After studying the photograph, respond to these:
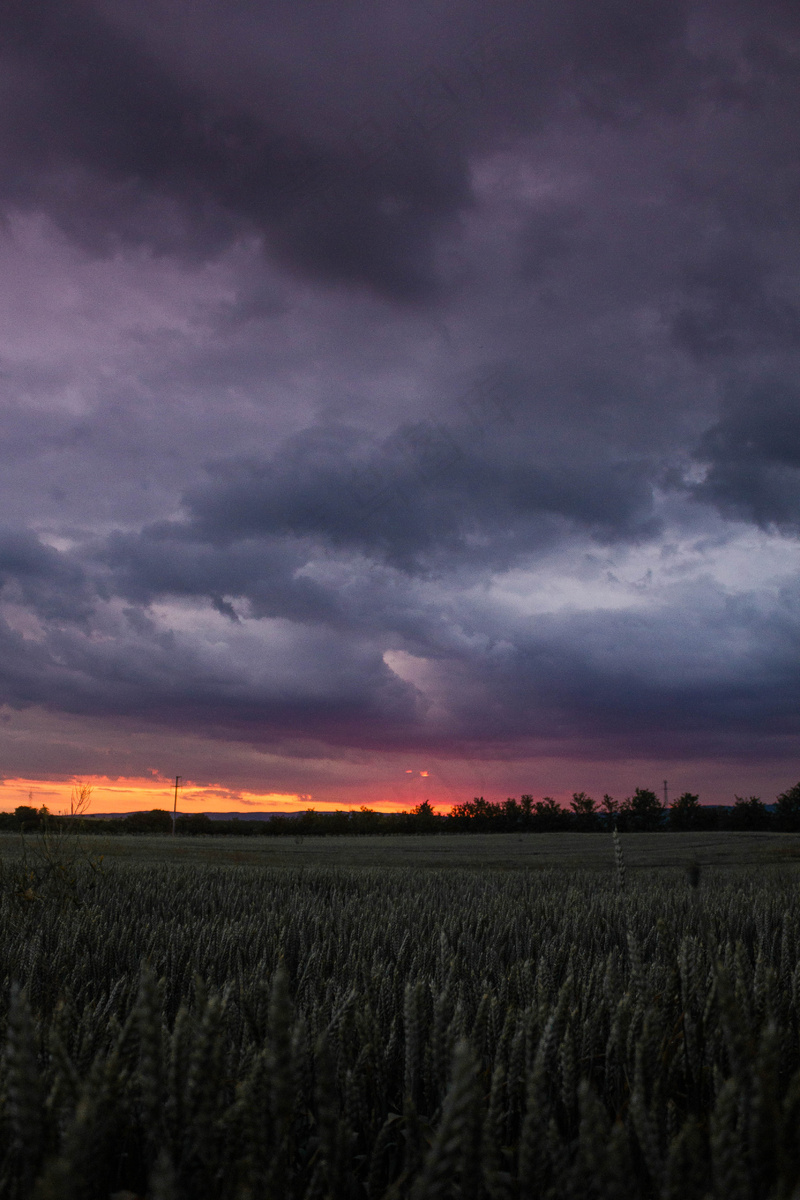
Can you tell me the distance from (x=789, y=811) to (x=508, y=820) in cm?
2435

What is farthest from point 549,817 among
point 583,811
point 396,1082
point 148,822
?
point 396,1082

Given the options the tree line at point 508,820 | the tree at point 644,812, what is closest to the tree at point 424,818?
the tree line at point 508,820

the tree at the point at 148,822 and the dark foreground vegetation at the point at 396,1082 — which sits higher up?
the dark foreground vegetation at the point at 396,1082

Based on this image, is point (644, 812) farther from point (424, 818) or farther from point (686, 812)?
point (424, 818)

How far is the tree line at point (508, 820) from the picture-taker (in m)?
64.6

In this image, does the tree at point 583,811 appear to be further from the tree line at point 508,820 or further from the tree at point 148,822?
the tree at point 148,822

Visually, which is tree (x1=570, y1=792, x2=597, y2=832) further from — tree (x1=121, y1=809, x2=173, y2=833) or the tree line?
tree (x1=121, y1=809, x2=173, y2=833)

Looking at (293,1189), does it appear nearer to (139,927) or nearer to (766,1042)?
(766,1042)

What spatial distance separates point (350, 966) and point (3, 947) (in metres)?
2.15

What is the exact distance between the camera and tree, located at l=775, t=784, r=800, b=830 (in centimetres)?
6228

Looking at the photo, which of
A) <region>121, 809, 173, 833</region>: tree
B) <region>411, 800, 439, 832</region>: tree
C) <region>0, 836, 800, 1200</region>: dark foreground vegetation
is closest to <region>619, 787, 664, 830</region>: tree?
<region>411, 800, 439, 832</region>: tree

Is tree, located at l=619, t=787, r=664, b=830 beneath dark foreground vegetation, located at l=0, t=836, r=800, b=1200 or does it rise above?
beneath

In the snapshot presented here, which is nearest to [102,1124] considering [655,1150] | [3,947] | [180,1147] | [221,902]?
[180,1147]

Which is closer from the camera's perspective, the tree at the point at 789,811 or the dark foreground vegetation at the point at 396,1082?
the dark foreground vegetation at the point at 396,1082
